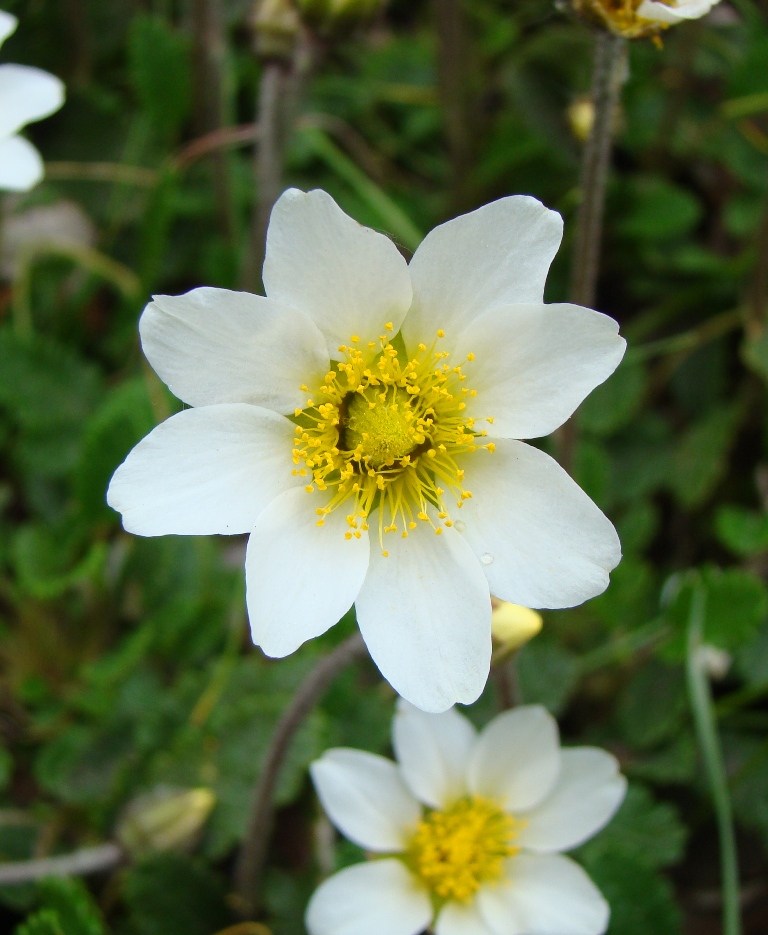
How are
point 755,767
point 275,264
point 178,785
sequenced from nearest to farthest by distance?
point 275,264 < point 178,785 < point 755,767

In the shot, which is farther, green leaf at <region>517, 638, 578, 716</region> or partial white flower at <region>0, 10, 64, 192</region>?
green leaf at <region>517, 638, 578, 716</region>

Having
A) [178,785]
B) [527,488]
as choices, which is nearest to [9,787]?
[178,785]

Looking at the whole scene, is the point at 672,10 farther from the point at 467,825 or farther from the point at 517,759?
the point at 467,825

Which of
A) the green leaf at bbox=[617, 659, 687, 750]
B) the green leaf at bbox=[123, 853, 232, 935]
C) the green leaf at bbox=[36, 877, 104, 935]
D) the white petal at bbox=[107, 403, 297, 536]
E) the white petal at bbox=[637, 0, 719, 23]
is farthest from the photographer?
the green leaf at bbox=[617, 659, 687, 750]

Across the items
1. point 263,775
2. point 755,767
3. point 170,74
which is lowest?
point 755,767

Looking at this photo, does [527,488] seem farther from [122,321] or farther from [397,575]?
[122,321]

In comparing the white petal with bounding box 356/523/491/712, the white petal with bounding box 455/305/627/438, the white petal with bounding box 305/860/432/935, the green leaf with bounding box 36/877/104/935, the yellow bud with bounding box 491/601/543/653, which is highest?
the white petal with bounding box 455/305/627/438

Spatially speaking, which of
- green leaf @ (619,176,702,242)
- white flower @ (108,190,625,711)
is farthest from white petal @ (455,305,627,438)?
green leaf @ (619,176,702,242)

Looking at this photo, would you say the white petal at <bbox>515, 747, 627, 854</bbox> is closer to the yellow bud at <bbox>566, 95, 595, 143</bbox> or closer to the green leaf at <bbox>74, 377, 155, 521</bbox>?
the green leaf at <bbox>74, 377, 155, 521</bbox>
